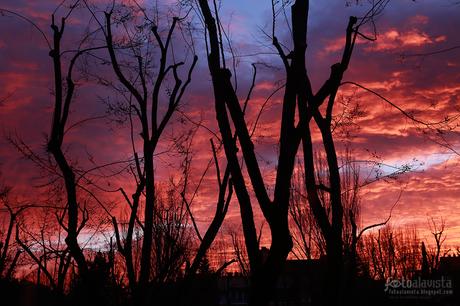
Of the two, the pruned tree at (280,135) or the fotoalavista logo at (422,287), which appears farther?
the fotoalavista logo at (422,287)

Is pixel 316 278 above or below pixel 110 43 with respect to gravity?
below

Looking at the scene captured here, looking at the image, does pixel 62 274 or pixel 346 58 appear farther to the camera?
pixel 62 274

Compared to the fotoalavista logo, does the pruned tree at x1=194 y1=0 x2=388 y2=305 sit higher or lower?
higher

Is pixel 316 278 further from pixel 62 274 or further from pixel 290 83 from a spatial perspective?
pixel 290 83

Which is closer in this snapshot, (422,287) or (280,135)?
(280,135)

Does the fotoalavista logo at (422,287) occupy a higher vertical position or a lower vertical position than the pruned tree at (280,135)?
lower

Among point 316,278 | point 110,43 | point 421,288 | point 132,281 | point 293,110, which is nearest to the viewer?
point 293,110

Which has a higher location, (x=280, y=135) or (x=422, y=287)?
(x=280, y=135)

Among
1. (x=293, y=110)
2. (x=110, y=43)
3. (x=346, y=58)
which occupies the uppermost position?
(x=110, y=43)

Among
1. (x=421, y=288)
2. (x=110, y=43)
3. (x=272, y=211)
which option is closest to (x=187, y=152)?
(x=110, y=43)

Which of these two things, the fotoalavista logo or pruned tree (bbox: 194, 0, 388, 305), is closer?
pruned tree (bbox: 194, 0, 388, 305)

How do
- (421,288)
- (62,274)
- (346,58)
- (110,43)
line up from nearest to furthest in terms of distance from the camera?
(346,58) → (110,43) → (62,274) → (421,288)

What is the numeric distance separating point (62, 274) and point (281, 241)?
5332mm

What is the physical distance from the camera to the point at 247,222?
457 cm
